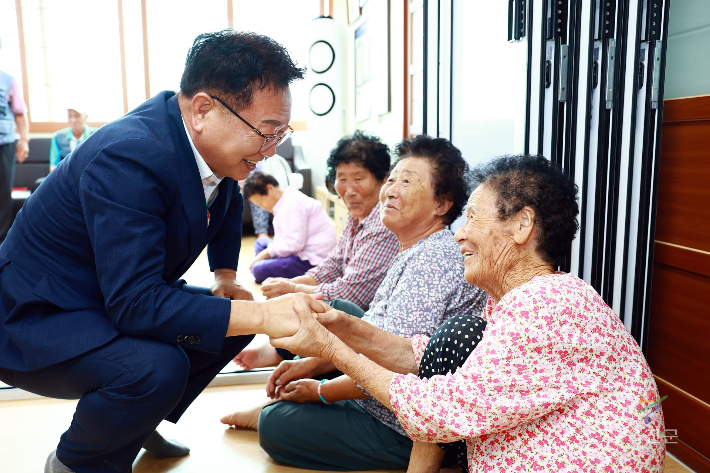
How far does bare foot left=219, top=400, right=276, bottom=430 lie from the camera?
82.7 inches

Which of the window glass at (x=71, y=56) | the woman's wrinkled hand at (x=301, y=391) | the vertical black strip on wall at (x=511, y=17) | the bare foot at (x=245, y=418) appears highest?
the window glass at (x=71, y=56)

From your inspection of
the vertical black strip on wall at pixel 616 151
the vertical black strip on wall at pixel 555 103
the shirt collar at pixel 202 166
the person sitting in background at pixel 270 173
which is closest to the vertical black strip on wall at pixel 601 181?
the vertical black strip on wall at pixel 616 151

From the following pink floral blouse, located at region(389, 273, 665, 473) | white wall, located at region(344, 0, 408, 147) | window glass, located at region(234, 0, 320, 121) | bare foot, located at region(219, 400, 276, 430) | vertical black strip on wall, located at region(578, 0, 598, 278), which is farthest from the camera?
window glass, located at region(234, 0, 320, 121)

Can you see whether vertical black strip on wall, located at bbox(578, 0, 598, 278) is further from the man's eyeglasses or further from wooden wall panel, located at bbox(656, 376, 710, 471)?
the man's eyeglasses

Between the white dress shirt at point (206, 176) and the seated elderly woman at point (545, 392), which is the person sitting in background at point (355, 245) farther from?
the seated elderly woman at point (545, 392)

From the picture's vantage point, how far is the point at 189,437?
2053 mm

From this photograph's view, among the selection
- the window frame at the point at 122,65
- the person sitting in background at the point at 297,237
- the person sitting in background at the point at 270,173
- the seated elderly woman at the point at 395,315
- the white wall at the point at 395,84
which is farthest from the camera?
the window frame at the point at 122,65

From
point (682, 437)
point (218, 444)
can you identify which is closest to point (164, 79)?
point (218, 444)

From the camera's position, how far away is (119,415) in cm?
142

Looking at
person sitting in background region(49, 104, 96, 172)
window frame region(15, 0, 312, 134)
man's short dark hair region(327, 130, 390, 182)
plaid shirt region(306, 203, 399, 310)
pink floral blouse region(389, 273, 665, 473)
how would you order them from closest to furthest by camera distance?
pink floral blouse region(389, 273, 665, 473) < plaid shirt region(306, 203, 399, 310) < man's short dark hair region(327, 130, 390, 182) < person sitting in background region(49, 104, 96, 172) < window frame region(15, 0, 312, 134)

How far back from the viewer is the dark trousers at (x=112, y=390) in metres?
1.41

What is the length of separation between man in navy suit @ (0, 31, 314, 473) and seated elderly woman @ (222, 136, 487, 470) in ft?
1.43

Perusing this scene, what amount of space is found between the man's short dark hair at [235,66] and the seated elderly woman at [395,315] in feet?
2.12

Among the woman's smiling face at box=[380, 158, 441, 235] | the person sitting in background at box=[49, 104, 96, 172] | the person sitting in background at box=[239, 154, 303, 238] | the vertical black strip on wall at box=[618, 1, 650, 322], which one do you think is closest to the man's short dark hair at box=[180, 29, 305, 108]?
the woman's smiling face at box=[380, 158, 441, 235]
